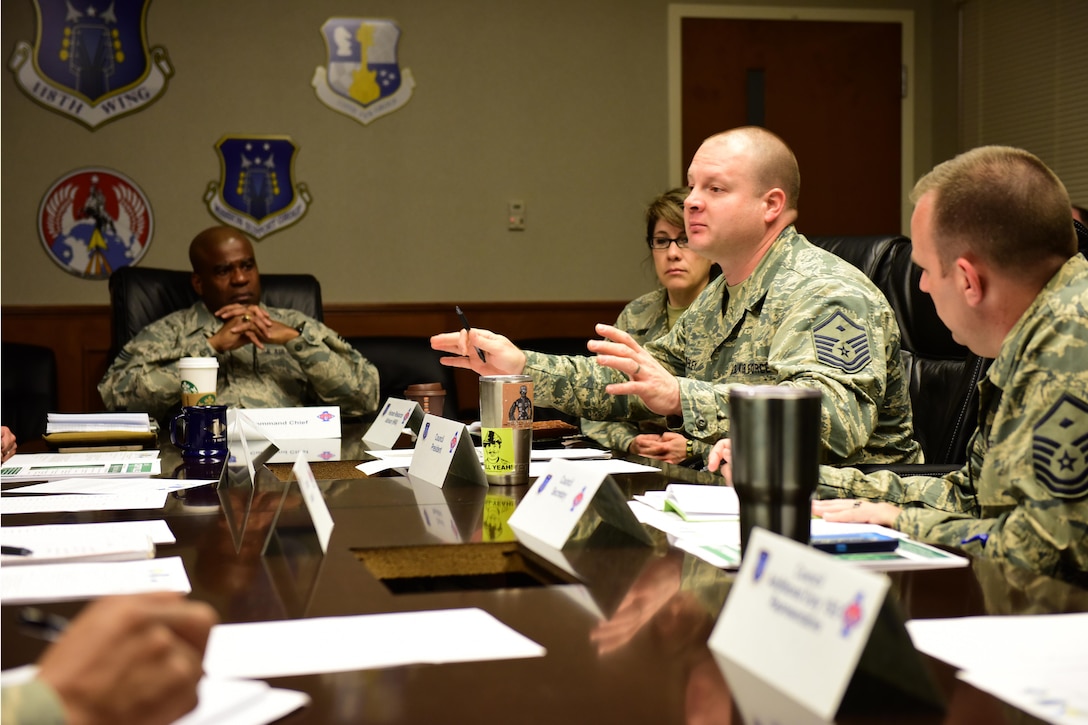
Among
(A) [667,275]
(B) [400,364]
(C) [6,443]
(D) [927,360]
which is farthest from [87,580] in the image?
(B) [400,364]

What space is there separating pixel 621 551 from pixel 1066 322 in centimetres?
54

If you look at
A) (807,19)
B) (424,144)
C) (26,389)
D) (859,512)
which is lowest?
(26,389)

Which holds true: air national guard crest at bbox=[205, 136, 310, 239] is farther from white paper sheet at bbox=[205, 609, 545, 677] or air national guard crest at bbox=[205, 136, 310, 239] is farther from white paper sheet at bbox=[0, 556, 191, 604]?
white paper sheet at bbox=[205, 609, 545, 677]

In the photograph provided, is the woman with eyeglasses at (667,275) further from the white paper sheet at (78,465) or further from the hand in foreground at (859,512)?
the hand in foreground at (859,512)

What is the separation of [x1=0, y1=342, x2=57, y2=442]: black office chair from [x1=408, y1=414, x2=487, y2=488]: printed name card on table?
8.17ft

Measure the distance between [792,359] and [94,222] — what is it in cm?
391

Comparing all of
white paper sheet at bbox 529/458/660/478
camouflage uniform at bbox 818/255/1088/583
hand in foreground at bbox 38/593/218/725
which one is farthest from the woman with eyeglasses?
hand in foreground at bbox 38/593/218/725

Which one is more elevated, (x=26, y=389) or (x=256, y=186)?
(x=256, y=186)

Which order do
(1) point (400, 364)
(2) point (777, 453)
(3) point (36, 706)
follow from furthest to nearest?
1. (1) point (400, 364)
2. (2) point (777, 453)
3. (3) point (36, 706)

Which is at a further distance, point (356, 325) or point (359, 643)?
point (356, 325)

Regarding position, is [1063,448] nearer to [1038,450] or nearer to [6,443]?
[1038,450]

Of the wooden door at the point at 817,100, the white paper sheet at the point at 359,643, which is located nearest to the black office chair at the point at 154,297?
the wooden door at the point at 817,100

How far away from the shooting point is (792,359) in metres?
2.00

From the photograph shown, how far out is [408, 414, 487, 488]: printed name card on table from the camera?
62.9 inches
